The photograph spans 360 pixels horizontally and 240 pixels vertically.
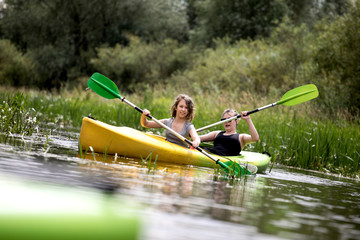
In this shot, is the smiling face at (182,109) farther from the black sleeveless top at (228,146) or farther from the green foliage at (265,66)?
the green foliage at (265,66)

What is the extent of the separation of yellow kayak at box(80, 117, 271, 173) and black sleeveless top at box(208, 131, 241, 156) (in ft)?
1.87

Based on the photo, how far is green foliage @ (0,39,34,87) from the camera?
89.0 ft

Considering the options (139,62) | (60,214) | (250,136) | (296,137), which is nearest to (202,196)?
(60,214)

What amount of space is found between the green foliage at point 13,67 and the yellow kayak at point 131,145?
21791 millimetres

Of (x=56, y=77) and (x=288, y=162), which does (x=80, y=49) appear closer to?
(x=56, y=77)

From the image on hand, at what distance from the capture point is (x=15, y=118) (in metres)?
6.88

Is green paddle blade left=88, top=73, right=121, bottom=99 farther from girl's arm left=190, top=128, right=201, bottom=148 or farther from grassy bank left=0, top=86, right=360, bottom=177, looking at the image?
girl's arm left=190, top=128, right=201, bottom=148

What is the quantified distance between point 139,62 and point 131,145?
22.0 m

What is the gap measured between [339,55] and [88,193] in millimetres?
11042

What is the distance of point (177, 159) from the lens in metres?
6.18

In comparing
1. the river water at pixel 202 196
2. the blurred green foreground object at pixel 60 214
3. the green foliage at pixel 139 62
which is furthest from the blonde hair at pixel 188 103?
the green foliage at pixel 139 62

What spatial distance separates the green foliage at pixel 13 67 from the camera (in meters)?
27.1

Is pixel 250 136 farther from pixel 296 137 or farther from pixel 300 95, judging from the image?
pixel 296 137

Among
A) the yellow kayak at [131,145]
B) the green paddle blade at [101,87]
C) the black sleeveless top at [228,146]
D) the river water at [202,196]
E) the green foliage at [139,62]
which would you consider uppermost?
the green foliage at [139,62]
